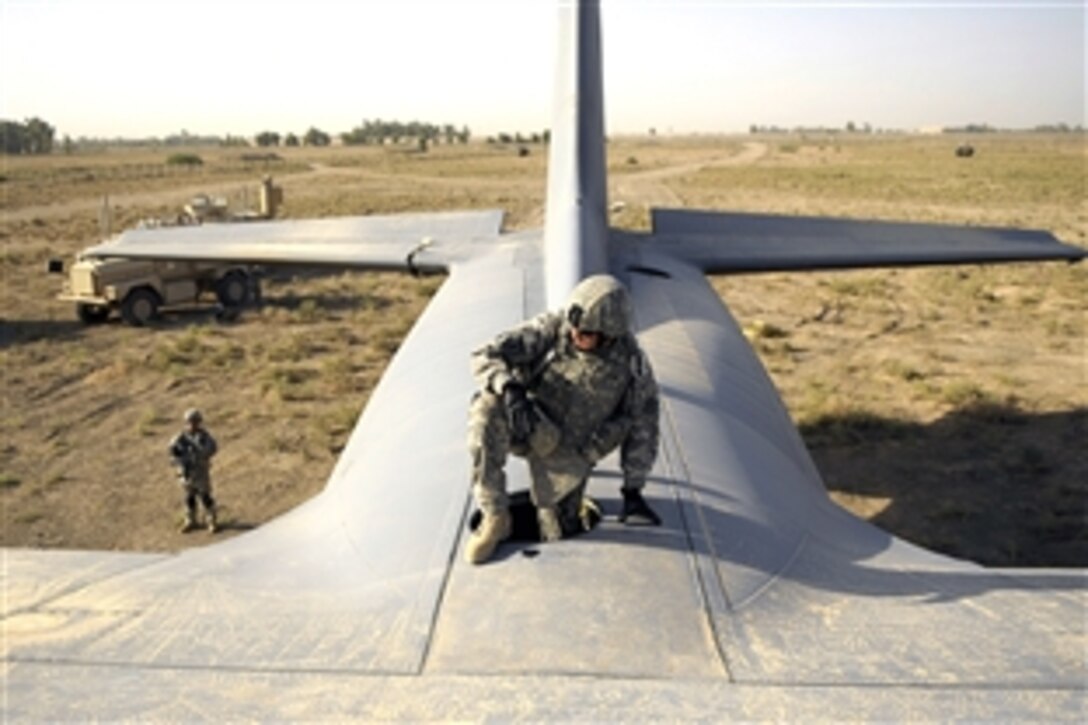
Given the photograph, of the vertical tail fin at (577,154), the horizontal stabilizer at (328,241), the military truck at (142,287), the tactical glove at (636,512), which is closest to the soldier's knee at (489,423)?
the tactical glove at (636,512)

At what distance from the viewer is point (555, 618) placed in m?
3.68

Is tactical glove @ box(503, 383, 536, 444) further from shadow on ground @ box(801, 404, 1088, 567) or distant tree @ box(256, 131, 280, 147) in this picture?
distant tree @ box(256, 131, 280, 147)

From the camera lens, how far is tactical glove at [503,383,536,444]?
13.2 feet

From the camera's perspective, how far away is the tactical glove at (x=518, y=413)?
402cm

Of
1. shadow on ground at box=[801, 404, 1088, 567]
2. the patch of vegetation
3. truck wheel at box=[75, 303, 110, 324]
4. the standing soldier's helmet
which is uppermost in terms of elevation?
the standing soldier's helmet

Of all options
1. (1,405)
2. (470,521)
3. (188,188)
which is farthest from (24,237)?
(470,521)

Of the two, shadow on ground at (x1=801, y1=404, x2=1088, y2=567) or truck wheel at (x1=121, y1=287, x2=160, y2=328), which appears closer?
shadow on ground at (x1=801, y1=404, x2=1088, y2=567)

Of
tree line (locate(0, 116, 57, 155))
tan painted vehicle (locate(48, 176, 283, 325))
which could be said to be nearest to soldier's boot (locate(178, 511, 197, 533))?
tan painted vehicle (locate(48, 176, 283, 325))

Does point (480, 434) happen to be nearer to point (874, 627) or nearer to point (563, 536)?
point (563, 536)

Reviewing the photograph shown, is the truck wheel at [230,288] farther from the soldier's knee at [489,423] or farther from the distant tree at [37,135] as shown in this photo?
the distant tree at [37,135]

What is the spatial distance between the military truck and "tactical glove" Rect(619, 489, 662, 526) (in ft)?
51.4

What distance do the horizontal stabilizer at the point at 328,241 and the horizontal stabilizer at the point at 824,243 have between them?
269 cm

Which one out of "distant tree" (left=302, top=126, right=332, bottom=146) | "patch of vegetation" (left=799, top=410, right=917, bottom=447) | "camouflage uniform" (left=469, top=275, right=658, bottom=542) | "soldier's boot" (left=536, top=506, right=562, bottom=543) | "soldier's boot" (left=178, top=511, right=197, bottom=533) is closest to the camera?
"camouflage uniform" (left=469, top=275, right=658, bottom=542)

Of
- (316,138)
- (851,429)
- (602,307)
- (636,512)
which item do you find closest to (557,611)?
(636,512)
